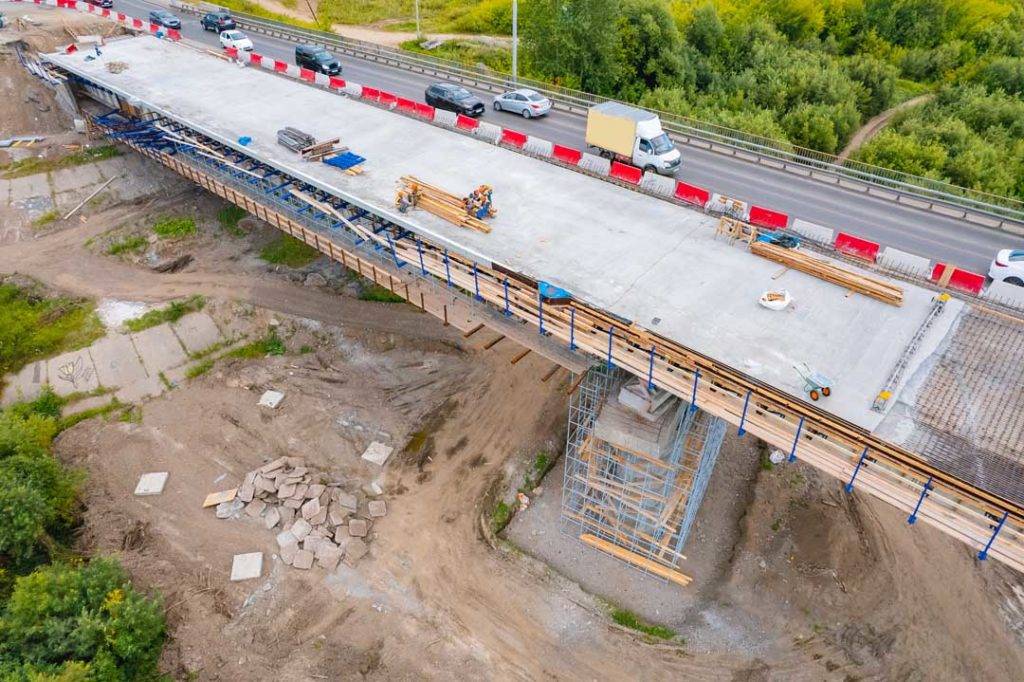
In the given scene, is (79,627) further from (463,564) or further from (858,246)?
(858,246)

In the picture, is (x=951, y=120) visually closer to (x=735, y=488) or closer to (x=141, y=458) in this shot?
(x=735, y=488)

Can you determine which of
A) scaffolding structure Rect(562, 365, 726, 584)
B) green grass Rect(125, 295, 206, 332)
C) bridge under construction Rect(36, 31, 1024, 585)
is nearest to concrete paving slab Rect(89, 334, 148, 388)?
green grass Rect(125, 295, 206, 332)

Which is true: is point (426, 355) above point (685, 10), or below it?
below


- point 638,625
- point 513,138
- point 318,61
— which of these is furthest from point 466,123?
point 638,625

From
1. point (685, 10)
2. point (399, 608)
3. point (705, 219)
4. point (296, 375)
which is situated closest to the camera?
point (399, 608)

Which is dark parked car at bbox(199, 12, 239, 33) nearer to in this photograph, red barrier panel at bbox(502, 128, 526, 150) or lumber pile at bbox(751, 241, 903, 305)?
red barrier panel at bbox(502, 128, 526, 150)

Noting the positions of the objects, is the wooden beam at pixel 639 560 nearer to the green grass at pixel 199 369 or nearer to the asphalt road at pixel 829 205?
the asphalt road at pixel 829 205

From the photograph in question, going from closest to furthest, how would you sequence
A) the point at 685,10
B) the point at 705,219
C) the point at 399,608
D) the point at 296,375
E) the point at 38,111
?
1. the point at 399,608
2. the point at 705,219
3. the point at 296,375
4. the point at 38,111
5. the point at 685,10

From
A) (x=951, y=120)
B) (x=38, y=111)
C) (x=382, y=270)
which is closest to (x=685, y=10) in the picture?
(x=951, y=120)

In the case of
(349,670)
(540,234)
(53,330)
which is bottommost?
(349,670)
